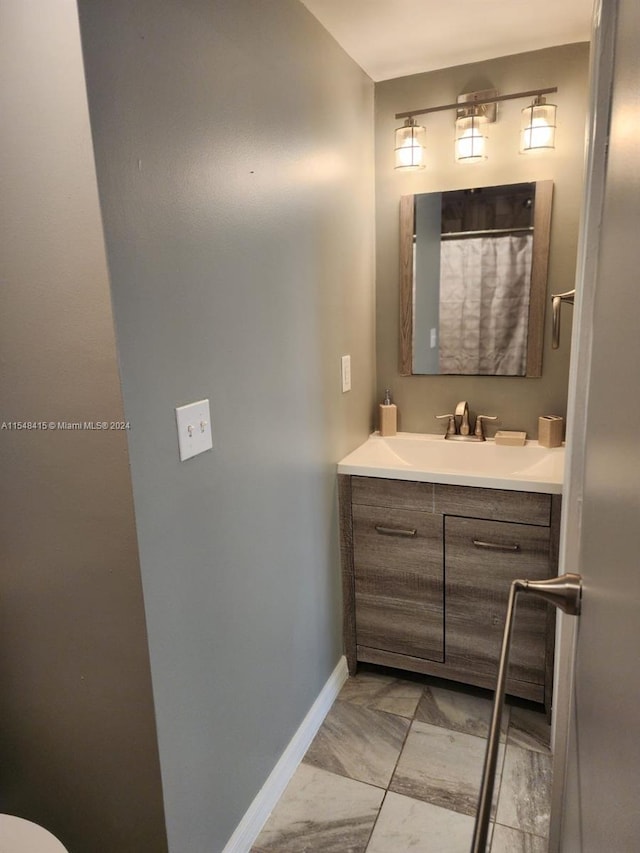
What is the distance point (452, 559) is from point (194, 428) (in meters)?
1.16

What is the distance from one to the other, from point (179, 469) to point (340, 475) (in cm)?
96

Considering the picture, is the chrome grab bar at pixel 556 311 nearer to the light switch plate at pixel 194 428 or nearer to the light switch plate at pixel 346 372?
the light switch plate at pixel 346 372

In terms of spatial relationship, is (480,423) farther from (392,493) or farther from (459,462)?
(392,493)

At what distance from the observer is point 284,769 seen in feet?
5.59

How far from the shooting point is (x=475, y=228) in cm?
215

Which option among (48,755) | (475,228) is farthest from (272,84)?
(48,755)

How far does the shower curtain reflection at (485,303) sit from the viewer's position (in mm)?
2135

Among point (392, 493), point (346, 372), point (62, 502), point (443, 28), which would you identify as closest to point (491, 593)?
point (392, 493)

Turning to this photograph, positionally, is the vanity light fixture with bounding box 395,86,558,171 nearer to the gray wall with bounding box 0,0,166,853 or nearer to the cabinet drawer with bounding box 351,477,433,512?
the cabinet drawer with bounding box 351,477,433,512

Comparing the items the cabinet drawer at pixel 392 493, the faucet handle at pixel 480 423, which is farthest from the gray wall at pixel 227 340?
the faucet handle at pixel 480 423

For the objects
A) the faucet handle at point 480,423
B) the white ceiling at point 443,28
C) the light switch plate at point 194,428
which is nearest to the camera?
the light switch plate at point 194,428

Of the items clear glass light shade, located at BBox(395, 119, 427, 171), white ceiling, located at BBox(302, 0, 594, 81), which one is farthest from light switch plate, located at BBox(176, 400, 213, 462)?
clear glass light shade, located at BBox(395, 119, 427, 171)

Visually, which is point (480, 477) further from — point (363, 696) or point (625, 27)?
point (625, 27)

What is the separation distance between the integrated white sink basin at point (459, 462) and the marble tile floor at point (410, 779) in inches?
33.5
